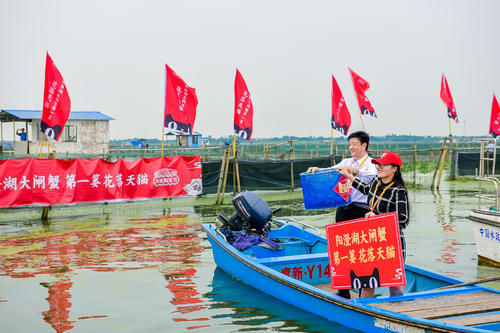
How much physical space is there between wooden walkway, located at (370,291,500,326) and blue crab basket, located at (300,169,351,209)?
191cm

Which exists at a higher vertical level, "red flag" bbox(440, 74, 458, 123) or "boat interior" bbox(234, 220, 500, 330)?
"red flag" bbox(440, 74, 458, 123)

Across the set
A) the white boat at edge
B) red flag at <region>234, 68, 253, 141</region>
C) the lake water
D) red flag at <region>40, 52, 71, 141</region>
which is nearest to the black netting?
red flag at <region>234, 68, 253, 141</region>

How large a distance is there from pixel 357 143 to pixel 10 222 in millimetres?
12261

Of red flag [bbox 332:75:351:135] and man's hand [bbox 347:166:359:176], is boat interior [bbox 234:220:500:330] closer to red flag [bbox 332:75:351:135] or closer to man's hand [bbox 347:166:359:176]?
man's hand [bbox 347:166:359:176]

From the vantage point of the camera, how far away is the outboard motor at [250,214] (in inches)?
361

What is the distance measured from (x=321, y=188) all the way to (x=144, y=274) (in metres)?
3.54

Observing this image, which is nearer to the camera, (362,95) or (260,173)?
(260,173)

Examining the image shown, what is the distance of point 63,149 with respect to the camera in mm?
36312

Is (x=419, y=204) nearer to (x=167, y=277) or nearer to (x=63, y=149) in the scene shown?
(x=167, y=277)

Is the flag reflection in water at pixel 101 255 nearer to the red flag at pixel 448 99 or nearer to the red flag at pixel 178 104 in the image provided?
the red flag at pixel 178 104

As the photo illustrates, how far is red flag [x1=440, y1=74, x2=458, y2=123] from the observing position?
73.3ft

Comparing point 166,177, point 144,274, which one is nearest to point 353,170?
point 144,274

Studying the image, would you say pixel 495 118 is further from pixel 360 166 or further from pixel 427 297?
pixel 427 297

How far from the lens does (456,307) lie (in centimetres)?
554
